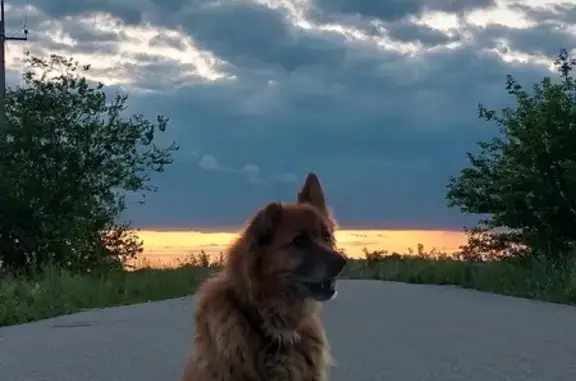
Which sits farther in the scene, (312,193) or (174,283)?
(174,283)

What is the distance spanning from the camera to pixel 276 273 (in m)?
5.86

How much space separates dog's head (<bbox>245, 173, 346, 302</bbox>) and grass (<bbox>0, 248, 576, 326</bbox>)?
685 cm

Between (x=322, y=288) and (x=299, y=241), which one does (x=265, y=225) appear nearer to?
(x=299, y=241)

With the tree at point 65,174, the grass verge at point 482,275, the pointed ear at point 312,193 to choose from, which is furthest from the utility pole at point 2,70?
the pointed ear at point 312,193

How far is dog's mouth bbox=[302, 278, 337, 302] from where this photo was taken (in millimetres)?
5914

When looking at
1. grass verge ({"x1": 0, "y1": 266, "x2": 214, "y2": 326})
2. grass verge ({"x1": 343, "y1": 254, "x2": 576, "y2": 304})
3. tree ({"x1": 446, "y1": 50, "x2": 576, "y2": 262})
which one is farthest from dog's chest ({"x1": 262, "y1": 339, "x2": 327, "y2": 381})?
tree ({"x1": 446, "y1": 50, "x2": 576, "y2": 262})

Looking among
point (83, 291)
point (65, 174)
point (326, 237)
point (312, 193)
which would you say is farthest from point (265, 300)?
point (65, 174)

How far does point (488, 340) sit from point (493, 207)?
16.7 meters

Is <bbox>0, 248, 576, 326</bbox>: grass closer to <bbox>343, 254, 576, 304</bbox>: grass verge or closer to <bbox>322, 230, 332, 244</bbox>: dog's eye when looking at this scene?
<bbox>343, 254, 576, 304</bbox>: grass verge

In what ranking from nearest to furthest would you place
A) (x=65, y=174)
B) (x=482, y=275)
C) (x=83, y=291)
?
(x=83, y=291), (x=482, y=275), (x=65, y=174)

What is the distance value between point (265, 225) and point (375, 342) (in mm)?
4927

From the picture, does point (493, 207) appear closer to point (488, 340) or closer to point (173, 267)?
point (173, 267)

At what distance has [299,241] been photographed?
19.5ft

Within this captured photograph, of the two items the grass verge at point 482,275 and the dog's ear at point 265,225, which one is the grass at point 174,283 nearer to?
the grass verge at point 482,275
